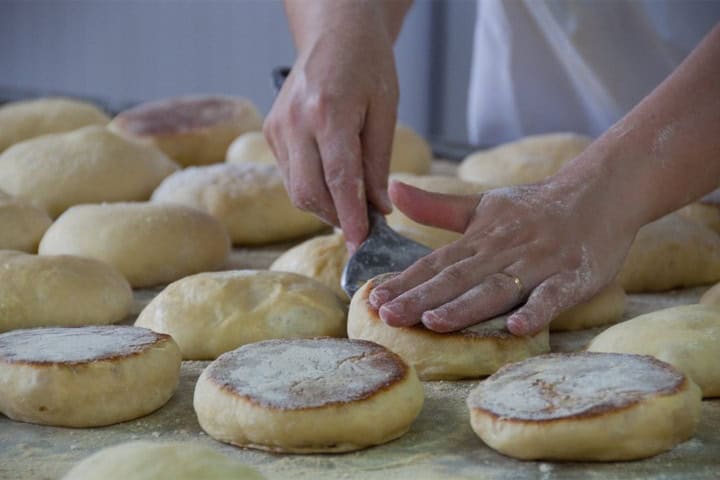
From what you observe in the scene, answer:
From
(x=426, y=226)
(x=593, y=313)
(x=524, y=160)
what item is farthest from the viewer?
(x=524, y=160)

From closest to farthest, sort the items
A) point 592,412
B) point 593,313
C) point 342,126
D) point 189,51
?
point 592,412 < point 593,313 < point 342,126 < point 189,51

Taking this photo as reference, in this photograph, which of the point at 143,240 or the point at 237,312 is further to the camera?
the point at 143,240

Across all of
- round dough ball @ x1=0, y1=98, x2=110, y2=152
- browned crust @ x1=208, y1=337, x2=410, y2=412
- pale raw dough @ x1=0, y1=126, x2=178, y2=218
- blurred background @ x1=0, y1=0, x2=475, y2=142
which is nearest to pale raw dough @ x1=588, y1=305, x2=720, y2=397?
browned crust @ x1=208, y1=337, x2=410, y2=412

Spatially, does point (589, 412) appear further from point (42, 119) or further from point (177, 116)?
point (42, 119)

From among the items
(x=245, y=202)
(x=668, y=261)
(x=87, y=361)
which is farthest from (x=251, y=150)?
(x=87, y=361)

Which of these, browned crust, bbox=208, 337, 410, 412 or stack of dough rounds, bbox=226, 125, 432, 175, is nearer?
browned crust, bbox=208, 337, 410, 412

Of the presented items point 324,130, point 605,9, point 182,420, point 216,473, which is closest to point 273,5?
point 605,9

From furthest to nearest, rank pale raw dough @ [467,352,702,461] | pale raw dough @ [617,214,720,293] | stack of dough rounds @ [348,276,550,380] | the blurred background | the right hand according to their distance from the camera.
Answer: the blurred background
pale raw dough @ [617,214,720,293]
the right hand
stack of dough rounds @ [348,276,550,380]
pale raw dough @ [467,352,702,461]

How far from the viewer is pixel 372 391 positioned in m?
1.40

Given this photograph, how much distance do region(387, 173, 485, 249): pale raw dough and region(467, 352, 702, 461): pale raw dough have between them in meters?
0.66

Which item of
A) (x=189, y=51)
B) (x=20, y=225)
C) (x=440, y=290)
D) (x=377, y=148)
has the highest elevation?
(x=377, y=148)

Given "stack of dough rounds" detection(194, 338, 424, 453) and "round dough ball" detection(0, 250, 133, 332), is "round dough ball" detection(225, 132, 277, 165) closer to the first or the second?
"round dough ball" detection(0, 250, 133, 332)

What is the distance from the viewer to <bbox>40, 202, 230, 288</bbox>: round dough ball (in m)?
2.14

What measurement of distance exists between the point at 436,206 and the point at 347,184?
197 mm
